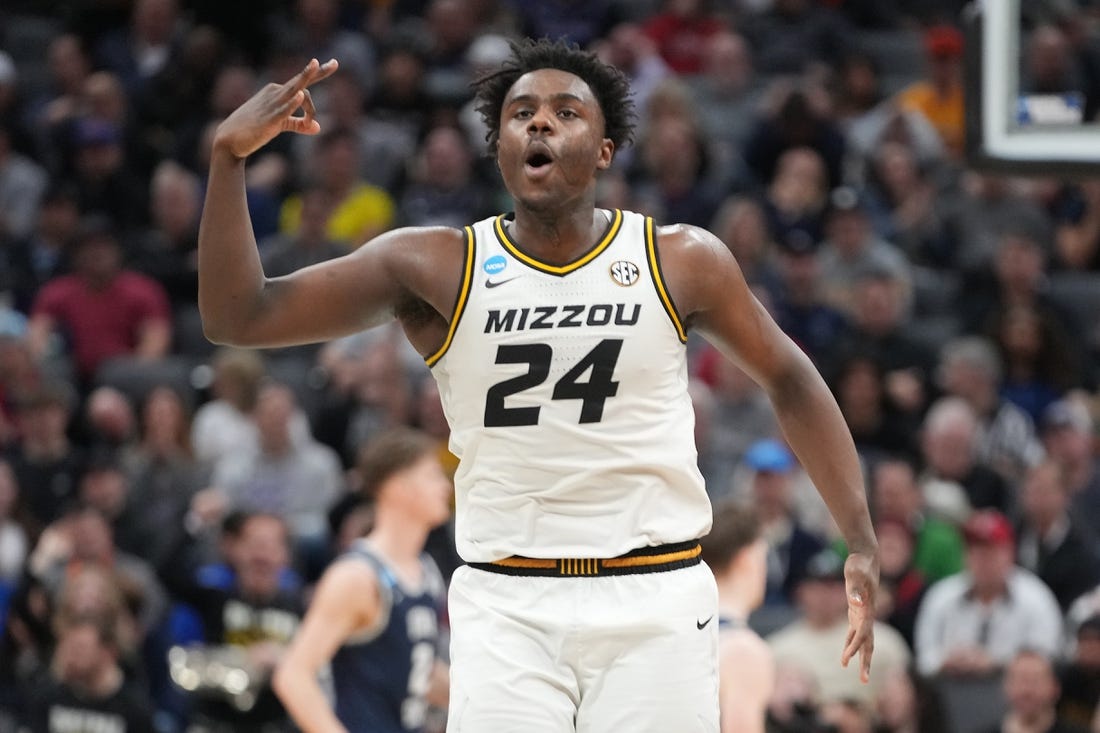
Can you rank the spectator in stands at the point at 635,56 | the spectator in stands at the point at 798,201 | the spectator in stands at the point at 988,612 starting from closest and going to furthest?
the spectator in stands at the point at 988,612 → the spectator in stands at the point at 798,201 → the spectator in stands at the point at 635,56

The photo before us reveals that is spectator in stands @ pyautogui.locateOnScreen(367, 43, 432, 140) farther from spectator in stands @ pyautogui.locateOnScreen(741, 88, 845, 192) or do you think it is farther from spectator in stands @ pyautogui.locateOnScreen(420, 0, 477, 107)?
spectator in stands @ pyautogui.locateOnScreen(741, 88, 845, 192)

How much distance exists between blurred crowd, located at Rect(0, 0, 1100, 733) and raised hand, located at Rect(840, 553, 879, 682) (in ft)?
12.7

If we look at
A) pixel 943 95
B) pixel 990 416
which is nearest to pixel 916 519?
pixel 990 416

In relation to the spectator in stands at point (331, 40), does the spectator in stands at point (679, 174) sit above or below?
below

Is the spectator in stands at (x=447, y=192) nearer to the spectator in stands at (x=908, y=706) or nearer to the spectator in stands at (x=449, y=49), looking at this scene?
the spectator in stands at (x=449, y=49)

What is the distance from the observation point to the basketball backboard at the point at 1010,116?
7.48 metres

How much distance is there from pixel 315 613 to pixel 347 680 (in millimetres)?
323

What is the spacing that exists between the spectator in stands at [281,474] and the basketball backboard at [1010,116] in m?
4.52

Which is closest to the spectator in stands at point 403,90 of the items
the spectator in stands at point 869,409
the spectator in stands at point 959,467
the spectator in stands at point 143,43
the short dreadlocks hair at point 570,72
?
the spectator in stands at point 143,43

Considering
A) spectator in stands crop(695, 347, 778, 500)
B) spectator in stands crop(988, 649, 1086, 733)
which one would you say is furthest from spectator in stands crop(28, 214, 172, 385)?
spectator in stands crop(988, 649, 1086, 733)

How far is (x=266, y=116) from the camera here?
4.23 metres

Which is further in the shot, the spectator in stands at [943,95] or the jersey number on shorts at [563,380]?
the spectator in stands at [943,95]

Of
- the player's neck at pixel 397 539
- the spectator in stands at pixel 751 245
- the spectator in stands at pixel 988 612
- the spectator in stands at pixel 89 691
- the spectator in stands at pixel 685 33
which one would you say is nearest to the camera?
the player's neck at pixel 397 539

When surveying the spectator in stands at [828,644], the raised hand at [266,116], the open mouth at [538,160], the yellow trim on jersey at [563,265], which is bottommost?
the spectator in stands at [828,644]
